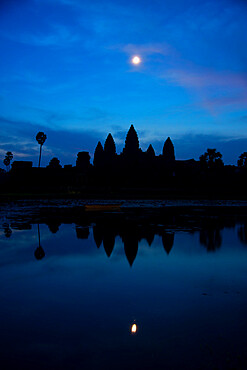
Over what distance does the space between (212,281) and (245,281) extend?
2.51 feet

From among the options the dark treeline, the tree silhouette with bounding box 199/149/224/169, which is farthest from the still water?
the tree silhouette with bounding box 199/149/224/169

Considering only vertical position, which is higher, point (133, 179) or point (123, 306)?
point (133, 179)

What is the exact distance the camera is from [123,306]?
6391 mm

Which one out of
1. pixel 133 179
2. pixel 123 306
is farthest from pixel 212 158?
pixel 123 306

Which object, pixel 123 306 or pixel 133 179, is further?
pixel 133 179

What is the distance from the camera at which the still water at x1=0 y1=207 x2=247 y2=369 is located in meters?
4.55

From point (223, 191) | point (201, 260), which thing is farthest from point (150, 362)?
point (223, 191)

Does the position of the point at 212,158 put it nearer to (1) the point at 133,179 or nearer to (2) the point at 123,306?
(1) the point at 133,179

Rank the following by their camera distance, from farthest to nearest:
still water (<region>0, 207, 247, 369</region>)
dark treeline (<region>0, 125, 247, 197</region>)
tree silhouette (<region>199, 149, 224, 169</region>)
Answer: tree silhouette (<region>199, 149, 224, 169</region>) → dark treeline (<region>0, 125, 247, 197</region>) → still water (<region>0, 207, 247, 369</region>)

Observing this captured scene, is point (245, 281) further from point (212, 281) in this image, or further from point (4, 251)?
point (4, 251)

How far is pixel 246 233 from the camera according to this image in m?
15.8

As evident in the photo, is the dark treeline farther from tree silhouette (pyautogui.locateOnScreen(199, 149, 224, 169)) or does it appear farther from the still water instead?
the still water

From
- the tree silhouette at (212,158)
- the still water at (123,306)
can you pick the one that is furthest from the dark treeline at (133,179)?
the still water at (123,306)

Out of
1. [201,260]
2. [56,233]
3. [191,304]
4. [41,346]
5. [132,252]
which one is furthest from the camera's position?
[56,233]
